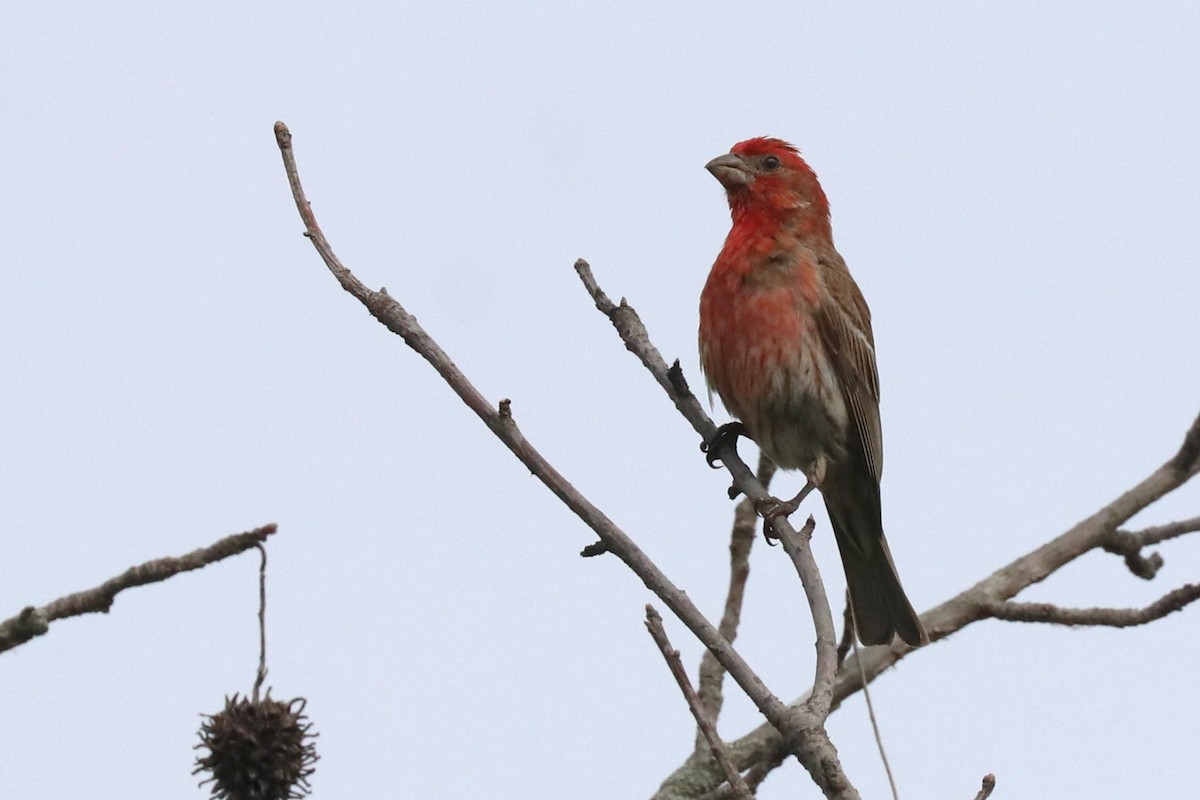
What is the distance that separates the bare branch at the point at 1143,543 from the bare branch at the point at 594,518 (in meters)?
3.07

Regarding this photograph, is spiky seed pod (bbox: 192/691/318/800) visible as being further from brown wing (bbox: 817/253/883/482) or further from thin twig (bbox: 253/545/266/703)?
brown wing (bbox: 817/253/883/482)

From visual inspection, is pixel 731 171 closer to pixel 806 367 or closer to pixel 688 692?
pixel 806 367

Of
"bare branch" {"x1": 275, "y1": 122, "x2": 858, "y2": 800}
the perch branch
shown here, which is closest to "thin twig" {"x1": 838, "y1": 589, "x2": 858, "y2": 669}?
the perch branch

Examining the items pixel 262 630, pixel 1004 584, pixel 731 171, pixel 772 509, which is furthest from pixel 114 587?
pixel 731 171

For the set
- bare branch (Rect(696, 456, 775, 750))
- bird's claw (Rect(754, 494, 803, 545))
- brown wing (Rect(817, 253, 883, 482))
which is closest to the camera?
bird's claw (Rect(754, 494, 803, 545))

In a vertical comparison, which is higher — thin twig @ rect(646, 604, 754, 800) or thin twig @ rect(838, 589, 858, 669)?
thin twig @ rect(838, 589, 858, 669)

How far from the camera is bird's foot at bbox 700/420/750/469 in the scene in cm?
698

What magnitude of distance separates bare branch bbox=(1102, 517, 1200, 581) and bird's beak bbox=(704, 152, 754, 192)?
9.42 feet

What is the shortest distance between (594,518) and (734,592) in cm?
277

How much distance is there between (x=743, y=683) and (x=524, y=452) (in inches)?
36.3

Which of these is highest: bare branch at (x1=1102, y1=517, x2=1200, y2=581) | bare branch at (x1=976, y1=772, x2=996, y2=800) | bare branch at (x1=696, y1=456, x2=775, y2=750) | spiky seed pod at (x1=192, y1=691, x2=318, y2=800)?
bare branch at (x1=696, y1=456, x2=775, y2=750)

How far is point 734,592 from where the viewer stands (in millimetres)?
7121

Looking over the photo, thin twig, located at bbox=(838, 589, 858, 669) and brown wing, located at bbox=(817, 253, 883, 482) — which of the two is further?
brown wing, located at bbox=(817, 253, 883, 482)

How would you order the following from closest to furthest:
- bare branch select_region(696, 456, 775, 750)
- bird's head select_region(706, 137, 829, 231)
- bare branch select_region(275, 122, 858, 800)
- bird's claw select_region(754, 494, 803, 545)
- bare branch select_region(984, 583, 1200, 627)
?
1. bare branch select_region(275, 122, 858, 800)
2. bare branch select_region(984, 583, 1200, 627)
3. bird's claw select_region(754, 494, 803, 545)
4. bare branch select_region(696, 456, 775, 750)
5. bird's head select_region(706, 137, 829, 231)
